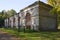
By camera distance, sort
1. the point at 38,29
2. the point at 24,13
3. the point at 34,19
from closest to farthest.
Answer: the point at 38,29, the point at 34,19, the point at 24,13

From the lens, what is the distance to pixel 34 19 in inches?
1033

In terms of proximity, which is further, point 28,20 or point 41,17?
point 28,20

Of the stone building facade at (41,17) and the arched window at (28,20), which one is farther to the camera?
the arched window at (28,20)

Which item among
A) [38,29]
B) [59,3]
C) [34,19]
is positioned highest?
[59,3]

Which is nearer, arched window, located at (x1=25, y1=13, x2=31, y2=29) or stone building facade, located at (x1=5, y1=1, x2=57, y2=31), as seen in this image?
stone building facade, located at (x1=5, y1=1, x2=57, y2=31)

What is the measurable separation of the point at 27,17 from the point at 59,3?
1090 centimetres

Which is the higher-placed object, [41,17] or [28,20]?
[41,17]

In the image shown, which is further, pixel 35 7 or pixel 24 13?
pixel 24 13

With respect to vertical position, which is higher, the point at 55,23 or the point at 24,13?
the point at 24,13

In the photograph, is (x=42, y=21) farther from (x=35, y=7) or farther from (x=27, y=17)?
(x=27, y=17)

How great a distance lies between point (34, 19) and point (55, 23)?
12.5 ft

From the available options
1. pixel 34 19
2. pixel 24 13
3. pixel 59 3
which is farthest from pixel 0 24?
pixel 59 3

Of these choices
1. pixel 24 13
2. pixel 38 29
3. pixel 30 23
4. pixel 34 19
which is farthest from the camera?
pixel 24 13

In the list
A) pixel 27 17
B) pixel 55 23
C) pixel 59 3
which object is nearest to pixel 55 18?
pixel 55 23
